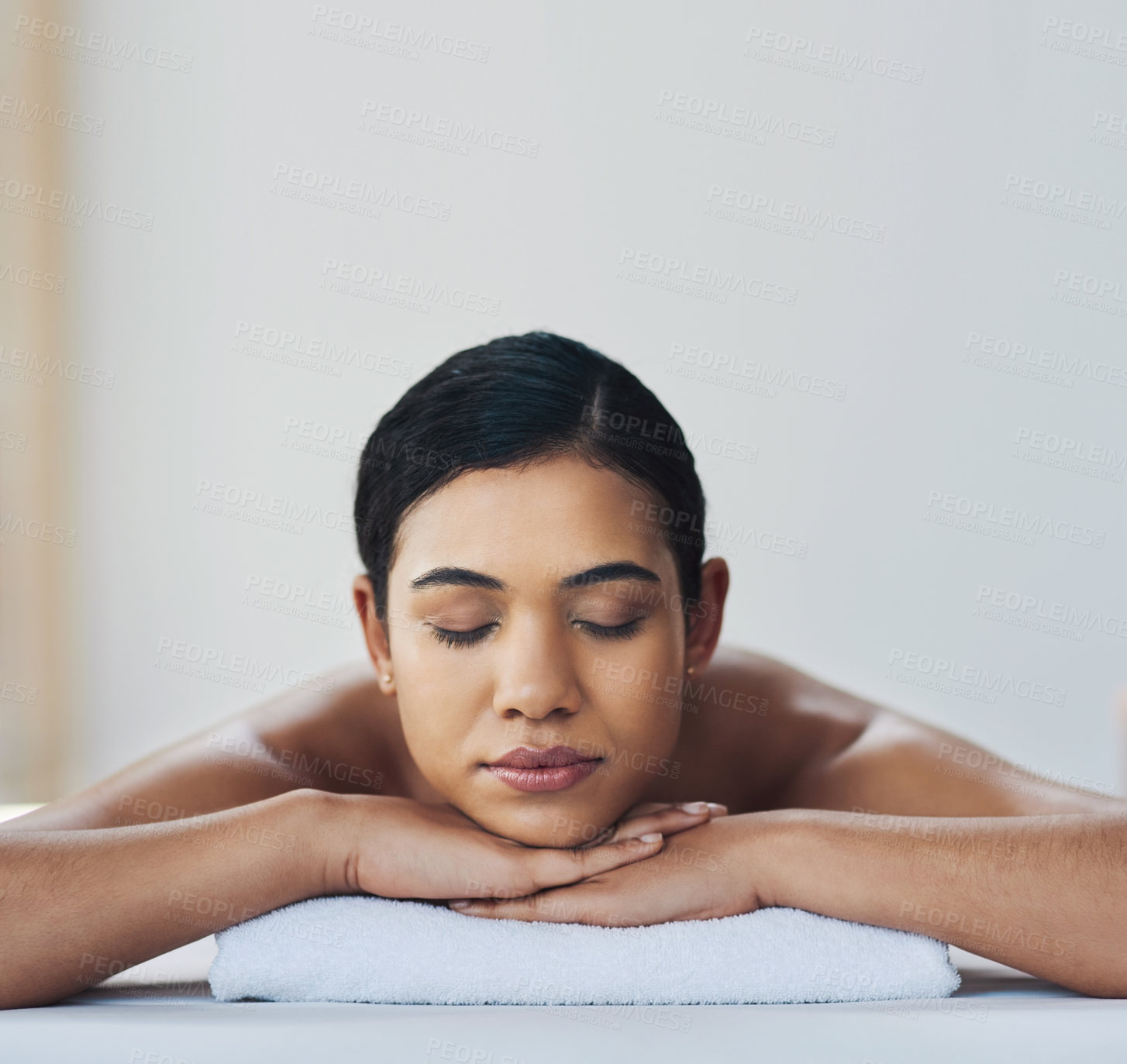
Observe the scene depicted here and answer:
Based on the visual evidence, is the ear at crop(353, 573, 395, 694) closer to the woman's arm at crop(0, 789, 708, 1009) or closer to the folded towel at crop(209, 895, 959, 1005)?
the woman's arm at crop(0, 789, 708, 1009)

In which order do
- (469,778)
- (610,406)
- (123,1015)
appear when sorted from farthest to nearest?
(610,406) < (469,778) < (123,1015)

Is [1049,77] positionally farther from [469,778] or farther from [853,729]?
[469,778]

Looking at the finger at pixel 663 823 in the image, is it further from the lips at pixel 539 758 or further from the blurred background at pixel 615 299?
the blurred background at pixel 615 299

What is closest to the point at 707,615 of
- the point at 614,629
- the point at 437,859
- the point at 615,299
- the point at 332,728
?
the point at 614,629

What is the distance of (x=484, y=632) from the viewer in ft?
4.00

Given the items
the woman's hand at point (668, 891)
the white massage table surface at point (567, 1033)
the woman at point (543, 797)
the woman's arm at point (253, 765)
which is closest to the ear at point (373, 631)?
the woman at point (543, 797)

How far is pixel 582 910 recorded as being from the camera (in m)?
1.13

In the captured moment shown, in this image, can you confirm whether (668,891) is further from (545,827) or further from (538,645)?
(538,645)

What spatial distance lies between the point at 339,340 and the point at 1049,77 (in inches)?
79.3

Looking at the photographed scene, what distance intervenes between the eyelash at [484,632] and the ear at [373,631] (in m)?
0.19

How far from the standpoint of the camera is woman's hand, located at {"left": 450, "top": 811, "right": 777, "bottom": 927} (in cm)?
113

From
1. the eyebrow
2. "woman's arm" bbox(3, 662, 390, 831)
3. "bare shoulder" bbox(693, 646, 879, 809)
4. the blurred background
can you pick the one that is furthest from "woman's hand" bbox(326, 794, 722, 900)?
the blurred background

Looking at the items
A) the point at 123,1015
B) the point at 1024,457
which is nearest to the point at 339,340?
the point at 1024,457

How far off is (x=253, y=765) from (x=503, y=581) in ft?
1.86
